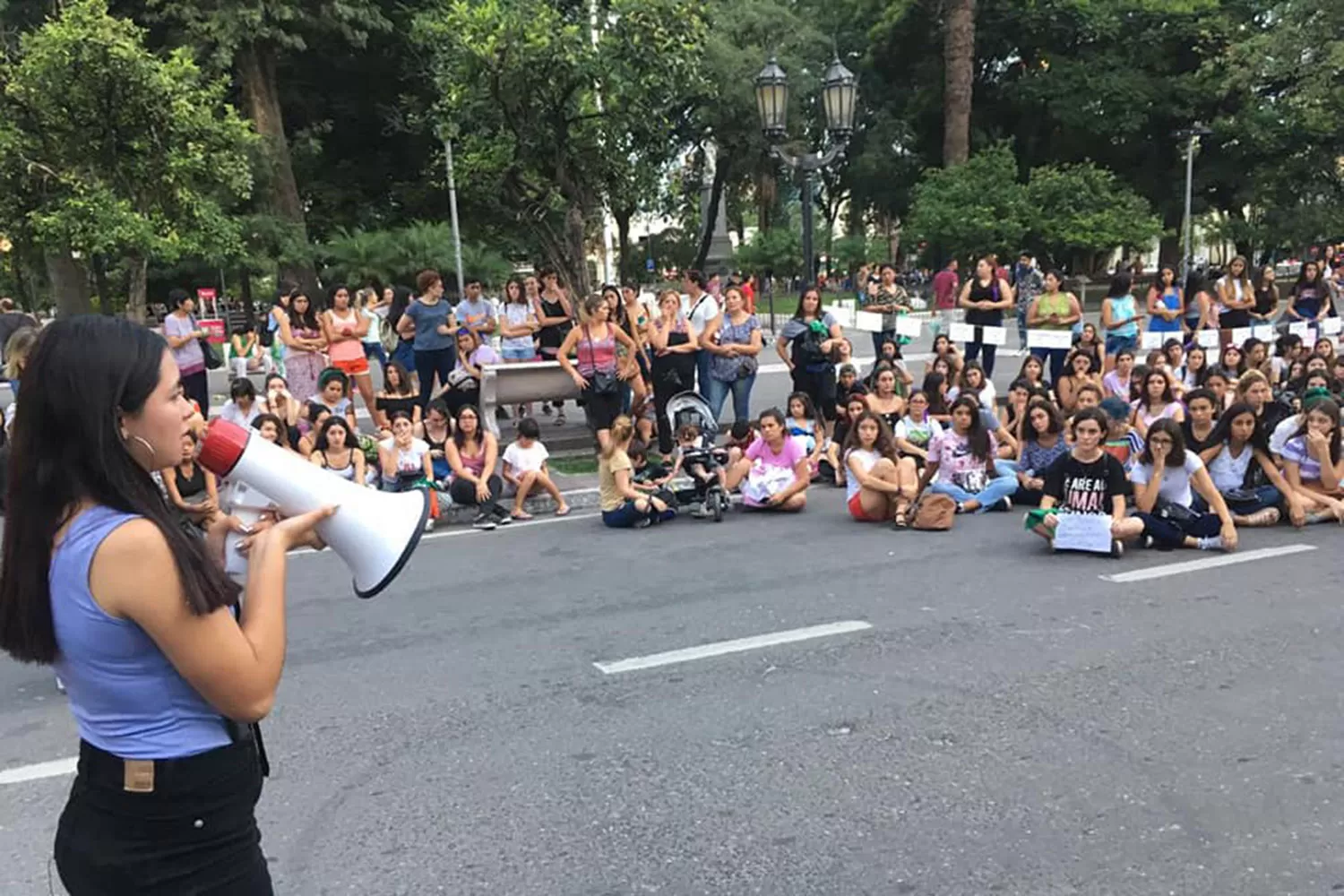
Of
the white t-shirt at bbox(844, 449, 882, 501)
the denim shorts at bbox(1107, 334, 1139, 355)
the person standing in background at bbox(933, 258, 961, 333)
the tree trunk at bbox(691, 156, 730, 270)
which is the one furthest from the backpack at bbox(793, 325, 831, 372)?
the tree trunk at bbox(691, 156, 730, 270)

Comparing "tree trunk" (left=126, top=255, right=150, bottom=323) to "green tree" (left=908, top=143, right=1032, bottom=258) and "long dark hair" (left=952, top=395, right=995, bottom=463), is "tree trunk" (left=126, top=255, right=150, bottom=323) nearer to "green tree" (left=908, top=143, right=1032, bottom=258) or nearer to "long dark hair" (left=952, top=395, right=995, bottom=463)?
"long dark hair" (left=952, top=395, right=995, bottom=463)

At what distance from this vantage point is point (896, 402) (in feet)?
32.2

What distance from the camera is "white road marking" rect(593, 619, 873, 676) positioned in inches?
203

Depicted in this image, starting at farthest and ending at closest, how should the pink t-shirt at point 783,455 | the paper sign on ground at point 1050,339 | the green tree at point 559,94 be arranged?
the paper sign on ground at point 1050,339 → the green tree at point 559,94 → the pink t-shirt at point 783,455

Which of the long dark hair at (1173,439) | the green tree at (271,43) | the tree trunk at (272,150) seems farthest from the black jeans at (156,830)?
the tree trunk at (272,150)

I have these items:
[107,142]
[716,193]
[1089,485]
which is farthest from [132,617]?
[716,193]

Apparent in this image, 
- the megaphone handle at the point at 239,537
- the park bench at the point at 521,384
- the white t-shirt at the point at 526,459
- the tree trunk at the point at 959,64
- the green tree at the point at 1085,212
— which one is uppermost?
the tree trunk at the point at 959,64

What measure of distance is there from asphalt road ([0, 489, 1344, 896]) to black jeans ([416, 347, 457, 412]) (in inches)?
201

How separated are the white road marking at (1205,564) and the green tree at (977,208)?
25856 millimetres

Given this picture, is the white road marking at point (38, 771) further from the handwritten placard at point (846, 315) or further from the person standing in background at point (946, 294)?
the person standing in background at point (946, 294)

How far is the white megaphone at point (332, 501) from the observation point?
1.77m

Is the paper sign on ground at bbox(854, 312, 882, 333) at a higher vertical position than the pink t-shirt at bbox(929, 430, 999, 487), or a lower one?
higher

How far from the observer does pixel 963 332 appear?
13156 mm

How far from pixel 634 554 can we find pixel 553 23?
6.13 metres
